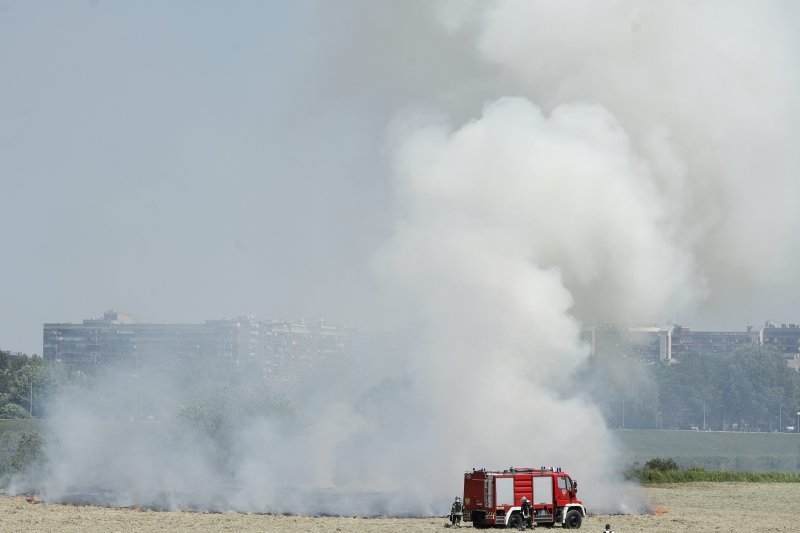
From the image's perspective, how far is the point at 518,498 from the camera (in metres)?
49.2

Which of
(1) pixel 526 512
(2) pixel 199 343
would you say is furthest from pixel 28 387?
(1) pixel 526 512

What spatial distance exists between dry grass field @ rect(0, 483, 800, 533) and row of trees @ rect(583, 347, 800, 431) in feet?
399

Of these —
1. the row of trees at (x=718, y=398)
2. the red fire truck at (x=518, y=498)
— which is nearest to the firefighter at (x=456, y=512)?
the red fire truck at (x=518, y=498)

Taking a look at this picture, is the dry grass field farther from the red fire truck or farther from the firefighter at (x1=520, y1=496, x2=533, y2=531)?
the firefighter at (x1=520, y1=496, x2=533, y2=531)

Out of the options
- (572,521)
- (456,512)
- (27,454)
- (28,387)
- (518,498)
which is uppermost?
(28,387)

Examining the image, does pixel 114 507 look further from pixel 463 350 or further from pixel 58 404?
pixel 58 404

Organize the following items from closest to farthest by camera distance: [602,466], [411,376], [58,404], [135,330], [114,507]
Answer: [114,507], [602,466], [411,376], [58,404], [135,330]

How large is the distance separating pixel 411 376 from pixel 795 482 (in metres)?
31.5

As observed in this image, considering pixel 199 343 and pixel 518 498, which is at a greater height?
pixel 199 343

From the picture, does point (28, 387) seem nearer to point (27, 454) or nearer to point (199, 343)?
point (199, 343)

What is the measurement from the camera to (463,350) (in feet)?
202

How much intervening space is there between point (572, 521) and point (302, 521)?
35.7 feet

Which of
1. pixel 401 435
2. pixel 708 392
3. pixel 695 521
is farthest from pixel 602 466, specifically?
pixel 708 392

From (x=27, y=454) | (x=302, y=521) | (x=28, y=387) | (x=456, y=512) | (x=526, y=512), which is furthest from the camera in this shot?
(x=28, y=387)
